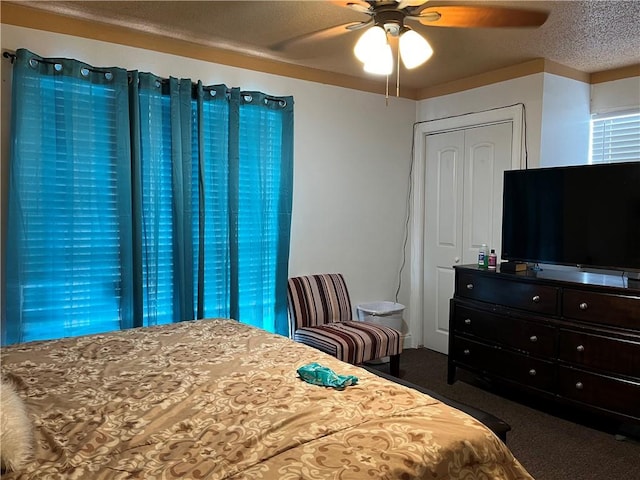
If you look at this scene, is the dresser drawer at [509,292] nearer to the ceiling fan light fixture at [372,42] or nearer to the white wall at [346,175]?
the white wall at [346,175]

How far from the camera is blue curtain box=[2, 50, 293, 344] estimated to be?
291 cm

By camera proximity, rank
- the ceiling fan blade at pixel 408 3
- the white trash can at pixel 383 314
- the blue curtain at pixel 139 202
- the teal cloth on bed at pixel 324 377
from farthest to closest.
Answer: the white trash can at pixel 383 314 < the blue curtain at pixel 139 202 < the ceiling fan blade at pixel 408 3 < the teal cloth on bed at pixel 324 377

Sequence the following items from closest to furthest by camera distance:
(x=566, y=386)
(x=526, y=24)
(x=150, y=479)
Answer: (x=150, y=479)
(x=526, y=24)
(x=566, y=386)

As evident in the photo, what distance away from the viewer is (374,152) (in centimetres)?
450

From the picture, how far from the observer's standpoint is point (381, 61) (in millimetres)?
Answer: 2303

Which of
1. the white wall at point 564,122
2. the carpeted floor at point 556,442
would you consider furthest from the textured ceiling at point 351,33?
the carpeted floor at point 556,442

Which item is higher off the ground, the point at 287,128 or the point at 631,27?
the point at 631,27

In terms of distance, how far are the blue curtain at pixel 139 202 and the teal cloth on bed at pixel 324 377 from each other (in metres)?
1.69

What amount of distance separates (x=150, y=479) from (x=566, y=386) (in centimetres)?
267

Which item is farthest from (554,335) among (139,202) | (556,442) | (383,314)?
(139,202)

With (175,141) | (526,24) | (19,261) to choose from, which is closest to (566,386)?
(526,24)

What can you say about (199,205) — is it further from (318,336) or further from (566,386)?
(566,386)

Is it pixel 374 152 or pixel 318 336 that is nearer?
pixel 318 336

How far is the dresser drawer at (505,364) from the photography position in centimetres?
319
